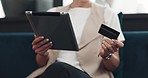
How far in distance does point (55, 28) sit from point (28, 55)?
24.3 inches

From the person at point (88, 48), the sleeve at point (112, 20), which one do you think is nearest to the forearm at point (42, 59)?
the person at point (88, 48)

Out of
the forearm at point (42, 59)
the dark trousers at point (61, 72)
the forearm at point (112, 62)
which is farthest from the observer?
the forearm at point (42, 59)

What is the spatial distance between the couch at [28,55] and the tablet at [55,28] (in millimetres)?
504

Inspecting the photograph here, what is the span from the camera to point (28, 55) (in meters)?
1.81

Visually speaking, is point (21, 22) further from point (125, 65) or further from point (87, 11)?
point (125, 65)

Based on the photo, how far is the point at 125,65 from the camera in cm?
175

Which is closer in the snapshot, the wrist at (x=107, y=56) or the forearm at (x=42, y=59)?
the wrist at (x=107, y=56)

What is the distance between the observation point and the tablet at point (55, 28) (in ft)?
3.96

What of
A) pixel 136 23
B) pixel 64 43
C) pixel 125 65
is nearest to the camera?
pixel 64 43

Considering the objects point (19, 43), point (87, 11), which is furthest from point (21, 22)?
point (87, 11)

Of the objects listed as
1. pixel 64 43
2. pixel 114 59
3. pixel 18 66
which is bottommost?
pixel 18 66

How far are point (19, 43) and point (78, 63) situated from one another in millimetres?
533

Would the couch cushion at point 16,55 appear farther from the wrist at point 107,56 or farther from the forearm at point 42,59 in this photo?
the wrist at point 107,56

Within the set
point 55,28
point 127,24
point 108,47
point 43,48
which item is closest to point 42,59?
point 43,48
